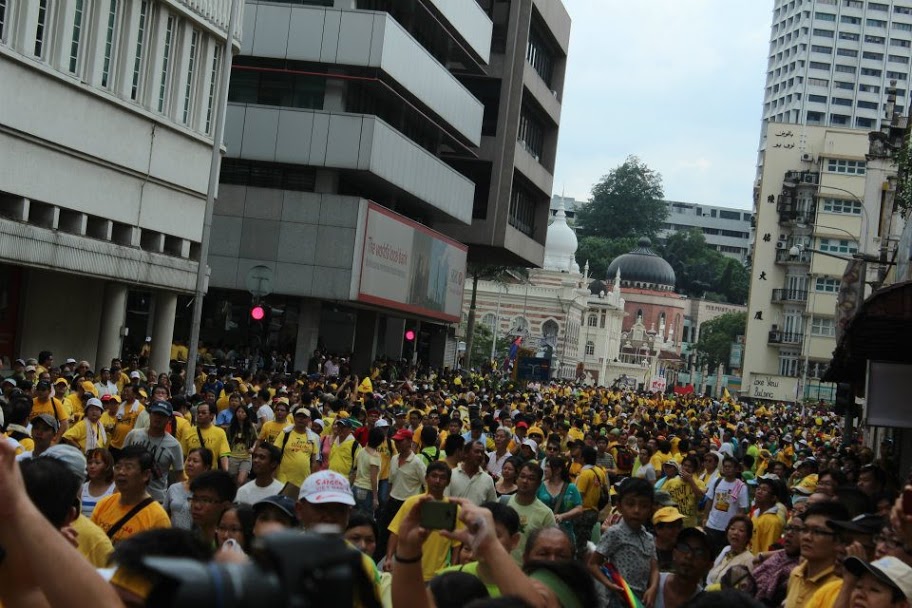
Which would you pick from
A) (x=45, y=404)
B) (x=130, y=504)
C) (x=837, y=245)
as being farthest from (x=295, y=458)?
(x=837, y=245)

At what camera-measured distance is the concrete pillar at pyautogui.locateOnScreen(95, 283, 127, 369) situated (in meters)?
31.6

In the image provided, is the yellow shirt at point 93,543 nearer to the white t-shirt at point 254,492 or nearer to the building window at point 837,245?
the white t-shirt at point 254,492

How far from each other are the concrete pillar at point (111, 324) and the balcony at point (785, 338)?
63421 millimetres

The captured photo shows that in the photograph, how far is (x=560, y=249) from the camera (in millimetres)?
133375

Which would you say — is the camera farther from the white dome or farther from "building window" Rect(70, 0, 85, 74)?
the white dome

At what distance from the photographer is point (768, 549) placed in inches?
433

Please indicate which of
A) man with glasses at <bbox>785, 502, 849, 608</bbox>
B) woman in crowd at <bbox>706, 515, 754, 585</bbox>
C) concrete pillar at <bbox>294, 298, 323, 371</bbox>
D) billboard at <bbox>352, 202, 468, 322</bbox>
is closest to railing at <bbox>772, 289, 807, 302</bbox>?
billboard at <bbox>352, 202, 468, 322</bbox>

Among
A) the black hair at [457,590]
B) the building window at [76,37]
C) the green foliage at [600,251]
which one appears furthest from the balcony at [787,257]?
the black hair at [457,590]

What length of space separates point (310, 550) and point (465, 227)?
5405 centimetres

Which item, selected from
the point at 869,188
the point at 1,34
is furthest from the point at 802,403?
the point at 1,34

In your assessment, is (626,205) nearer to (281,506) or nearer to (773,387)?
(773,387)

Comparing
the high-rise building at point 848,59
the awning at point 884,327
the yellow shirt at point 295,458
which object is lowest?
the yellow shirt at point 295,458

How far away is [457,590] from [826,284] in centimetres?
8281

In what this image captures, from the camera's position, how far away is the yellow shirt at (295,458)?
14.0 metres
